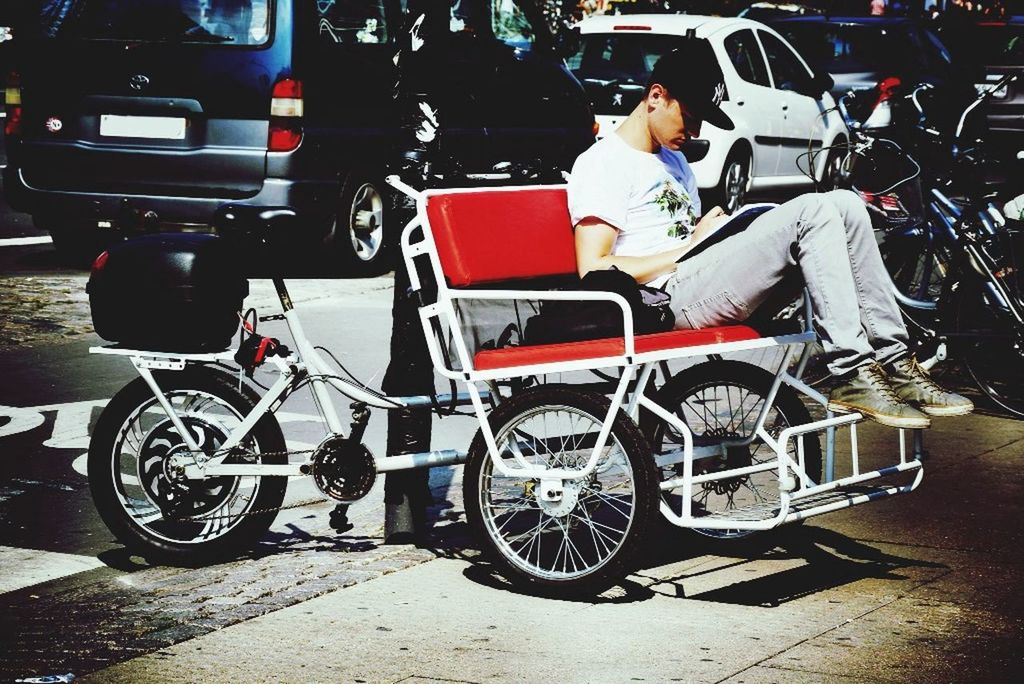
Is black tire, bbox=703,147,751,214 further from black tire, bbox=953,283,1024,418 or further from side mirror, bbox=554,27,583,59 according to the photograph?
black tire, bbox=953,283,1024,418

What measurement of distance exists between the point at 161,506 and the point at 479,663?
1402 millimetres

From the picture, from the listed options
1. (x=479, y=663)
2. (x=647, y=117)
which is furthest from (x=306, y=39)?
(x=479, y=663)

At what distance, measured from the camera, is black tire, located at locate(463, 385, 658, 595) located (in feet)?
16.4

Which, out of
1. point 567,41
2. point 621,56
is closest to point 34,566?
point 567,41

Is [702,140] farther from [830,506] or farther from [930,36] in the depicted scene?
[830,506]

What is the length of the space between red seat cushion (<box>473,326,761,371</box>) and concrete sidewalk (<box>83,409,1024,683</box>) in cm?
72

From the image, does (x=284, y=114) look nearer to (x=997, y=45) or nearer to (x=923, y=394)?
(x=923, y=394)

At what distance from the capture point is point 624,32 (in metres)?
15.3

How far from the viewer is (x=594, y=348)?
16.5 ft

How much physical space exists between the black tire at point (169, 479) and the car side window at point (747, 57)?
35.8ft

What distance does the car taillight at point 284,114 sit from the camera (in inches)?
421

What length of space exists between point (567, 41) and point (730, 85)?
285 cm

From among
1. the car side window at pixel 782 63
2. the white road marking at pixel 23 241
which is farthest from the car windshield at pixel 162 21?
the car side window at pixel 782 63

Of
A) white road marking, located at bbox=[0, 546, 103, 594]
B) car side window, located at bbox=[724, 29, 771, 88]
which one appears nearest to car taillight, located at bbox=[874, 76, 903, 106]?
car side window, located at bbox=[724, 29, 771, 88]
